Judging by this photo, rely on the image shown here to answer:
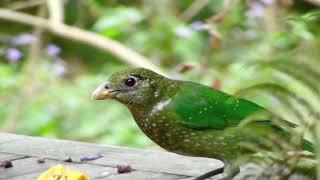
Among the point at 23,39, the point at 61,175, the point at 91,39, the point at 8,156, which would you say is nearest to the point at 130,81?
the point at 61,175

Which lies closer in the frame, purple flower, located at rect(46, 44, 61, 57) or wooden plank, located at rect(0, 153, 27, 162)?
wooden plank, located at rect(0, 153, 27, 162)

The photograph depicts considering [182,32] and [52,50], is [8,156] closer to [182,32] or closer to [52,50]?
[182,32]

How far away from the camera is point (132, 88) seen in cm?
243

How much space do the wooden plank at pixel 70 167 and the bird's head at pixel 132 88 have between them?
21 centimetres

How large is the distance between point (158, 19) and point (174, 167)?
3.60 m

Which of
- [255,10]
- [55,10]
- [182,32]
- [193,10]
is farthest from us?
[193,10]

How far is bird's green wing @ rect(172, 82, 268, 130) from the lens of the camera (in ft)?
7.75

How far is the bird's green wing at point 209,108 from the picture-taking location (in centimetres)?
236

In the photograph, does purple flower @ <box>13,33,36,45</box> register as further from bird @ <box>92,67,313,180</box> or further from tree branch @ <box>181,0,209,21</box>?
bird @ <box>92,67,313,180</box>

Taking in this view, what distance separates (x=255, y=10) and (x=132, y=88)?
3.63m

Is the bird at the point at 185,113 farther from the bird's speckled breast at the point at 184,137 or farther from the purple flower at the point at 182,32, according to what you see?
the purple flower at the point at 182,32

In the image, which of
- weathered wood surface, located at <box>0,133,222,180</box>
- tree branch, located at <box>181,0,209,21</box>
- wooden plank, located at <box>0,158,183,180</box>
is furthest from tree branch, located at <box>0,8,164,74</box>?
wooden plank, located at <box>0,158,183,180</box>

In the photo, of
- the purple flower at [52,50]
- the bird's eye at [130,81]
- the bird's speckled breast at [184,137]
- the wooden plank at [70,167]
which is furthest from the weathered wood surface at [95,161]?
the purple flower at [52,50]

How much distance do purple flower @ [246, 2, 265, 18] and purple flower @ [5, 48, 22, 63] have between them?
1825 mm
